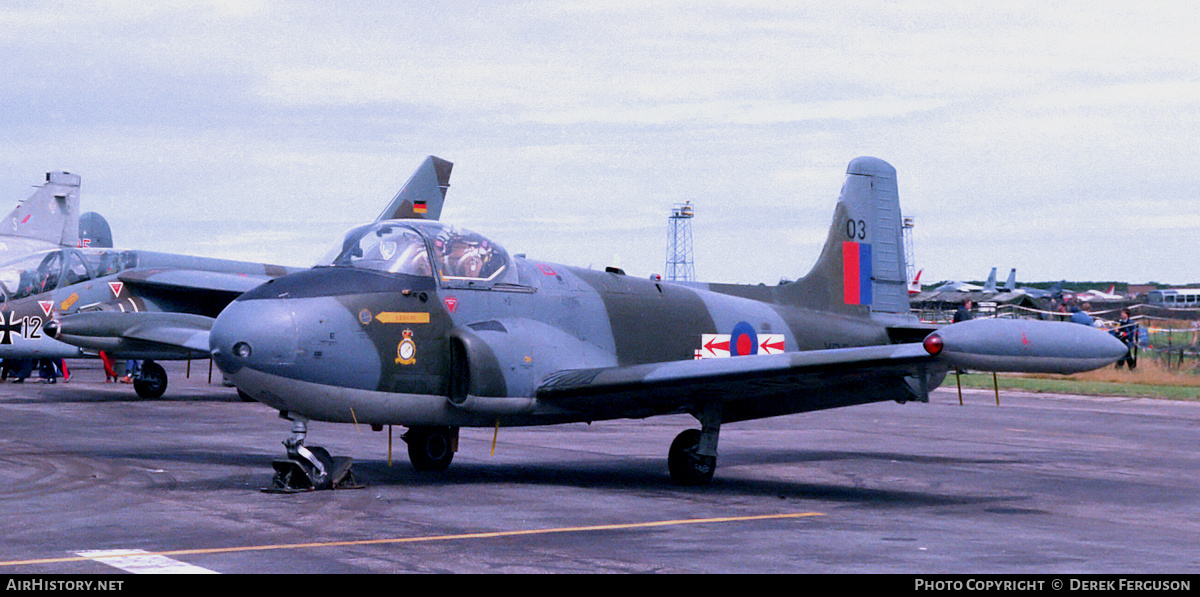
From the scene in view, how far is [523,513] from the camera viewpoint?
1107cm

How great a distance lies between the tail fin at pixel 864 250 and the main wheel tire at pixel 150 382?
15317mm

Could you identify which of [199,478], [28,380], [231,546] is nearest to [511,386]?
[199,478]

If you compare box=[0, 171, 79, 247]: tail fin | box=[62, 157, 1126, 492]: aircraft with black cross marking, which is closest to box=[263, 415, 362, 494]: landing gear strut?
box=[62, 157, 1126, 492]: aircraft with black cross marking

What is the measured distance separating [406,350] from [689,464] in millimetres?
3274

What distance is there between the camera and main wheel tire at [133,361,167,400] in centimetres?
2692

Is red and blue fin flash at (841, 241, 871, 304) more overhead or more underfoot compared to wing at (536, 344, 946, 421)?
more overhead

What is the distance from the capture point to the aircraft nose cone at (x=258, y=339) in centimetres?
1177

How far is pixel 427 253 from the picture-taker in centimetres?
1301

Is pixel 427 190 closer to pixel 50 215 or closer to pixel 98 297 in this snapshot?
pixel 98 297

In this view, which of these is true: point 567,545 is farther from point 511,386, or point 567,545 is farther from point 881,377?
point 881,377

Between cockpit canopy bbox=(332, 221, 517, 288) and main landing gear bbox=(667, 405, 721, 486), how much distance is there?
254 centimetres

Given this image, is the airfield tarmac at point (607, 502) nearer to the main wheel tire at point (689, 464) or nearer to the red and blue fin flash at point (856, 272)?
the main wheel tire at point (689, 464)

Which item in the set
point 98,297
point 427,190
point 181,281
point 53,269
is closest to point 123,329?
point 181,281

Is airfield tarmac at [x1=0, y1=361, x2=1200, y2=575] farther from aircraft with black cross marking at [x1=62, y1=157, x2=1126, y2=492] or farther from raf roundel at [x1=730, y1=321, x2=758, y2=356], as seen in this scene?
raf roundel at [x1=730, y1=321, x2=758, y2=356]
